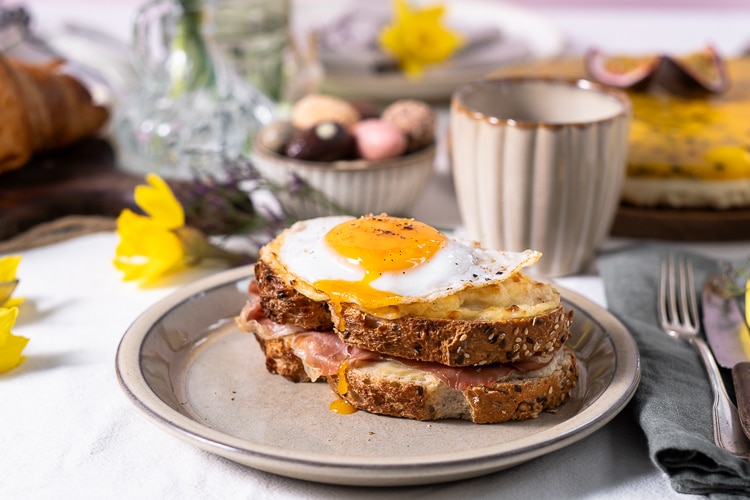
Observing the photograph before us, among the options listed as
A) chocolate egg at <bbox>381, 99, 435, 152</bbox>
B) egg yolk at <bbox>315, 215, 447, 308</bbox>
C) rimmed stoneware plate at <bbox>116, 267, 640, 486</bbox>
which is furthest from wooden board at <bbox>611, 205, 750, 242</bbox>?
egg yolk at <bbox>315, 215, 447, 308</bbox>

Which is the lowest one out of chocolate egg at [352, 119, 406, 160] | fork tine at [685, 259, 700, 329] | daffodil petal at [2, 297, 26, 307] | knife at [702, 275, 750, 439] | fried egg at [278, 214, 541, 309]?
fork tine at [685, 259, 700, 329]

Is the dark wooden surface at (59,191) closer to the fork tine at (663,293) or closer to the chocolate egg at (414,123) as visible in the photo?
the chocolate egg at (414,123)

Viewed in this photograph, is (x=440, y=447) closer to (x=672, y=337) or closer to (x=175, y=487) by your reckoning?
(x=175, y=487)

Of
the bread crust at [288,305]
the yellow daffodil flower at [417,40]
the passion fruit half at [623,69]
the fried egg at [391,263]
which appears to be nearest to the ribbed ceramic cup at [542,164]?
the fried egg at [391,263]

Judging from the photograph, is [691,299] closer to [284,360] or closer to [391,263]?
[391,263]

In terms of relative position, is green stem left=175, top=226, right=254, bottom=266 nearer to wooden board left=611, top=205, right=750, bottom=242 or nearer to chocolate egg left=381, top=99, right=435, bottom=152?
chocolate egg left=381, top=99, right=435, bottom=152

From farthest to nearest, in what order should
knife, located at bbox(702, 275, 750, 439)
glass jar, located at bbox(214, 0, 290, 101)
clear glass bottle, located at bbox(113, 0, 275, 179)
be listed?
glass jar, located at bbox(214, 0, 290, 101), clear glass bottle, located at bbox(113, 0, 275, 179), knife, located at bbox(702, 275, 750, 439)

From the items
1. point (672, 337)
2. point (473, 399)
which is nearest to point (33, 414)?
point (473, 399)

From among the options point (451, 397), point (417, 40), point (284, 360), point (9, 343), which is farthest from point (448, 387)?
point (417, 40)

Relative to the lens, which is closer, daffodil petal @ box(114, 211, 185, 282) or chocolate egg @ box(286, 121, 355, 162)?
daffodil petal @ box(114, 211, 185, 282)
